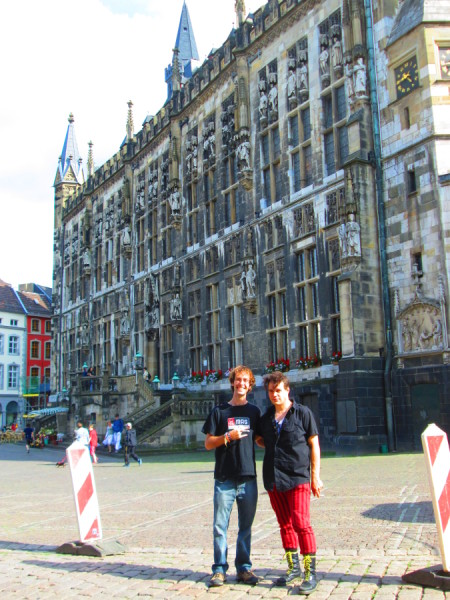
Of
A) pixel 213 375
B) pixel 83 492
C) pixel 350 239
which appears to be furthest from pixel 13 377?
pixel 83 492

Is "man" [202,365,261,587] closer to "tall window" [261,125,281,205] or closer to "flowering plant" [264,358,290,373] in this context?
"flowering plant" [264,358,290,373]

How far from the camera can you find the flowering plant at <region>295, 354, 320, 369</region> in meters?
20.4

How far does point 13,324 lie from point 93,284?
79.0ft

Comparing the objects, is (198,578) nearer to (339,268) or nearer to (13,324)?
(339,268)

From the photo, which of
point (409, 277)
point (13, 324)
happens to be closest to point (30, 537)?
point (409, 277)

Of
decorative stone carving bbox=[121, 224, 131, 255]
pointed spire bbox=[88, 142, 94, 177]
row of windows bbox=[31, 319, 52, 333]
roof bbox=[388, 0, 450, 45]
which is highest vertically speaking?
→ pointed spire bbox=[88, 142, 94, 177]

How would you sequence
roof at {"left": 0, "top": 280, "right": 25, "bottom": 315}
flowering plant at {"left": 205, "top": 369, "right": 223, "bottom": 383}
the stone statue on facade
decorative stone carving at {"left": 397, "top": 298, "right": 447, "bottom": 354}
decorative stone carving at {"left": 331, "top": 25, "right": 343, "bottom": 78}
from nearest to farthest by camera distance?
decorative stone carving at {"left": 397, "top": 298, "right": 447, "bottom": 354}
decorative stone carving at {"left": 331, "top": 25, "right": 343, "bottom": 78}
flowering plant at {"left": 205, "top": 369, "right": 223, "bottom": 383}
the stone statue on facade
roof at {"left": 0, "top": 280, "right": 25, "bottom": 315}

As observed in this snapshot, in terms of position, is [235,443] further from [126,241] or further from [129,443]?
[126,241]

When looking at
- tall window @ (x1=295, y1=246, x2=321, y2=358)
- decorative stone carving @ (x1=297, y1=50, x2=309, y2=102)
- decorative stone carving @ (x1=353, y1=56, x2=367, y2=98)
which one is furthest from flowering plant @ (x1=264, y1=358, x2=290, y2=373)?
decorative stone carving @ (x1=297, y1=50, x2=309, y2=102)

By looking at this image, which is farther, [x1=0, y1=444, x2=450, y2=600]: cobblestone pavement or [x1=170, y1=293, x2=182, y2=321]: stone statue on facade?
[x1=170, y1=293, x2=182, y2=321]: stone statue on facade

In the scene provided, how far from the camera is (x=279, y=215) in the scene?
22.9m

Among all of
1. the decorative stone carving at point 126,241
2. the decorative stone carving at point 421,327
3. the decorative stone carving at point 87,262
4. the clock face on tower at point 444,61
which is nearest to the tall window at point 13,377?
the decorative stone carving at point 87,262

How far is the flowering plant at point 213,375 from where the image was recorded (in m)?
26.0

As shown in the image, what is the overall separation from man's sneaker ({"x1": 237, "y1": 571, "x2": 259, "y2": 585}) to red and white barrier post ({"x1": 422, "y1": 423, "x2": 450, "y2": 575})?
59.8 inches
